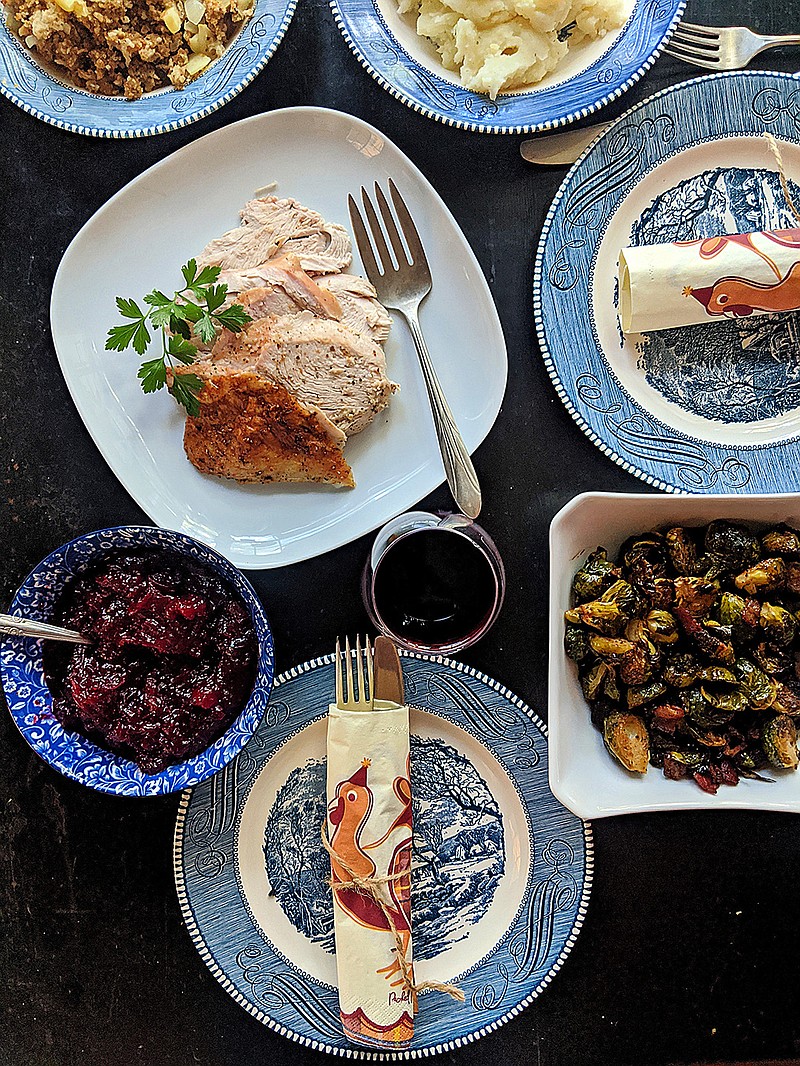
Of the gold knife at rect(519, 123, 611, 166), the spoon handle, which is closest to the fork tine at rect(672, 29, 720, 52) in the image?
the gold knife at rect(519, 123, 611, 166)

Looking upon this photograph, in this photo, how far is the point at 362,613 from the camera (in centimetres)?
158

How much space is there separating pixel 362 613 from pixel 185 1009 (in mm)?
886

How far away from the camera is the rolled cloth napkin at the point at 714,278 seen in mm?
1453

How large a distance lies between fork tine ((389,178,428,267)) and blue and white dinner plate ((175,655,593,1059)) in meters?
0.88

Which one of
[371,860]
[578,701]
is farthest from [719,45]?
[371,860]

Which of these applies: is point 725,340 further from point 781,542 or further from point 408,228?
point 408,228

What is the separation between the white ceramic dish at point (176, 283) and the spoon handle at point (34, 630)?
30 cm

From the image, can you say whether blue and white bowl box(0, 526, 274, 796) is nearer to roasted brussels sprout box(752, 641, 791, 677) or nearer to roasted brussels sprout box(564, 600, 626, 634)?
roasted brussels sprout box(564, 600, 626, 634)

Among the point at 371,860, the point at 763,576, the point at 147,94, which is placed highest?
the point at 147,94

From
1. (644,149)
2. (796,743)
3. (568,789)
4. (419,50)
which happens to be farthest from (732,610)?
(419,50)

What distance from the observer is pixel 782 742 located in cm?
141

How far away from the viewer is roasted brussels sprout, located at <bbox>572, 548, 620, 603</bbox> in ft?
4.67

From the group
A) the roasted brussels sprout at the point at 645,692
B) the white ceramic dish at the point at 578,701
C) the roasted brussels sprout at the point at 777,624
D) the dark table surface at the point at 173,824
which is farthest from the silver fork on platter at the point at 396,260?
the roasted brussels sprout at the point at 777,624

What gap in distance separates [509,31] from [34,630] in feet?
4.46
